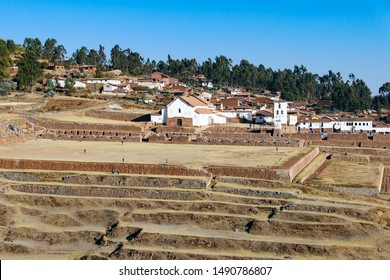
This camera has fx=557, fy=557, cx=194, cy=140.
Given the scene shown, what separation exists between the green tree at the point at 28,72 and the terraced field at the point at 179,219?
3226cm

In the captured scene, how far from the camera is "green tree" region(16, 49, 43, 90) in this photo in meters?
57.9

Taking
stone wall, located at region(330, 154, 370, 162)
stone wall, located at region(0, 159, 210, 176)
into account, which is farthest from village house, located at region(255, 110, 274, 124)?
stone wall, located at region(0, 159, 210, 176)

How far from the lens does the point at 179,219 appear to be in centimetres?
2294

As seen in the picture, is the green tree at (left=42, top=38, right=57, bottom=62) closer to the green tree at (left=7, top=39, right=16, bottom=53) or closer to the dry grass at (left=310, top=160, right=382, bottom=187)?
the green tree at (left=7, top=39, right=16, bottom=53)

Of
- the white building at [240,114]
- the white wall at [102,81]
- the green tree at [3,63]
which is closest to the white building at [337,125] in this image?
the white building at [240,114]

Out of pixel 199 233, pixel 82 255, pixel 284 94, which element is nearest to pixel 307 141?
pixel 199 233

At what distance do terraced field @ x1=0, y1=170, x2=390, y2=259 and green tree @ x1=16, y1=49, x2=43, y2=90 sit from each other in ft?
106

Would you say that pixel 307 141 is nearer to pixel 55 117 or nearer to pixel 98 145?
pixel 98 145

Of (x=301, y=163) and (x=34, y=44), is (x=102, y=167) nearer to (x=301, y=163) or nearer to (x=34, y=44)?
(x=301, y=163)

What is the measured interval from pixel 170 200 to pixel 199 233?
359 cm

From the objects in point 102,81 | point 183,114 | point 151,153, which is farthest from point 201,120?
point 102,81

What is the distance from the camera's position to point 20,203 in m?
25.2

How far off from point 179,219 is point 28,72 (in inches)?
1592

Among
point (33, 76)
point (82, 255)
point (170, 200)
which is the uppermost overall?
point (33, 76)
